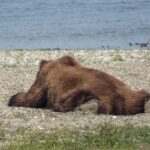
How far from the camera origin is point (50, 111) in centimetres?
1125

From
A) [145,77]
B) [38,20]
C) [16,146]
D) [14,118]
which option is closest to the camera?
[16,146]

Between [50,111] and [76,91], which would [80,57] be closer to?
[50,111]

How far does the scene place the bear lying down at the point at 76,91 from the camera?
10.9m

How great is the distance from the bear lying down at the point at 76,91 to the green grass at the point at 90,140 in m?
0.93

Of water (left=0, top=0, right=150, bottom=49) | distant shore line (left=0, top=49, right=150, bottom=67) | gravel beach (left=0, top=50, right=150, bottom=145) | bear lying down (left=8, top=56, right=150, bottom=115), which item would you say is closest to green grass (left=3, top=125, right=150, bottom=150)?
gravel beach (left=0, top=50, right=150, bottom=145)

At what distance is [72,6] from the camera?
1935 inches

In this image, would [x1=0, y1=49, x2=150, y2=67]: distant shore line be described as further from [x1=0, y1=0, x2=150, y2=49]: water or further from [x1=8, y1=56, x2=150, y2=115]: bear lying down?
[x1=8, y1=56, x2=150, y2=115]: bear lying down

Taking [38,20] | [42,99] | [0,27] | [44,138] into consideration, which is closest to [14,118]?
[42,99]

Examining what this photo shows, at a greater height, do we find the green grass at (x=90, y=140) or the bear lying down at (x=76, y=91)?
the bear lying down at (x=76, y=91)

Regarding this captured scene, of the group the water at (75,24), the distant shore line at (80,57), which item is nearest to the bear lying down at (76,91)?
the distant shore line at (80,57)

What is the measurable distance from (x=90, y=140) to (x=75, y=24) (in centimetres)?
2711

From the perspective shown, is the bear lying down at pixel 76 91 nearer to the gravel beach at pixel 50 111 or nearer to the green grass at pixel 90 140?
the gravel beach at pixel 50 111

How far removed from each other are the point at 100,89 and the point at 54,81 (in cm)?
66

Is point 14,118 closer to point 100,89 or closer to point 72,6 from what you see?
point 100,89
